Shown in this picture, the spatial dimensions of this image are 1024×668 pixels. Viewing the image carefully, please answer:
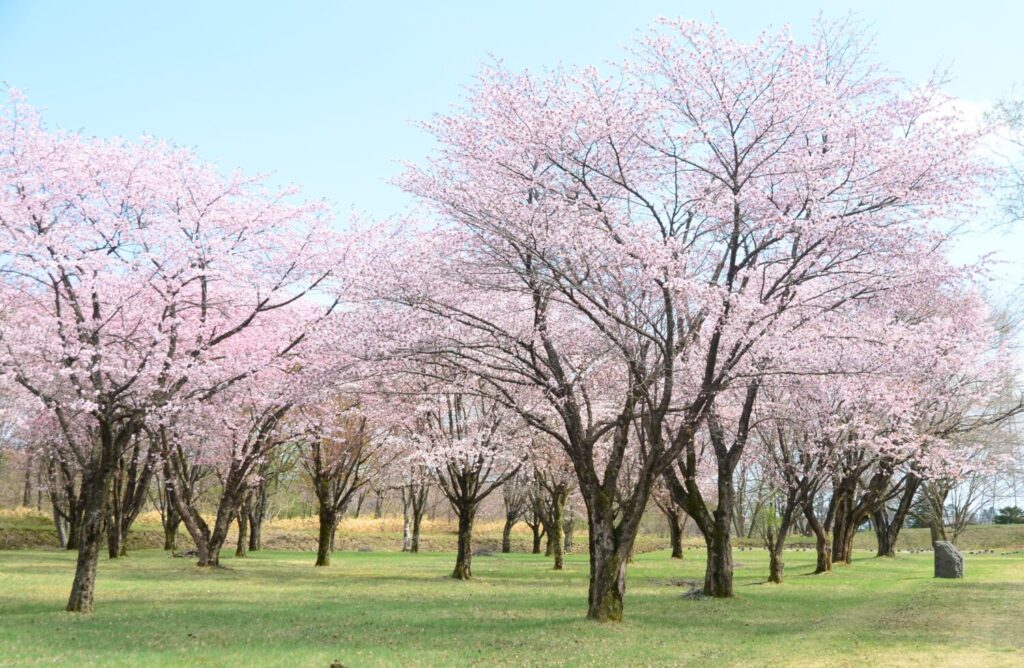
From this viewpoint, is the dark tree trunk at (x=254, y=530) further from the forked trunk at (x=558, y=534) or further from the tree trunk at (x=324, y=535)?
the forked trunk at (x=558, y=534)

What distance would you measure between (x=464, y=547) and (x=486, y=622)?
11141 mm

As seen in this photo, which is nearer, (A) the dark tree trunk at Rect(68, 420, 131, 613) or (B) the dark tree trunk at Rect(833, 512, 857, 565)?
(A) the dark tree trunk at Rect(68, 420, 131, 613)

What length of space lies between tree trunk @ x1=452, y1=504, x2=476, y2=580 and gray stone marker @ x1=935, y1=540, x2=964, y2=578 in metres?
14.2

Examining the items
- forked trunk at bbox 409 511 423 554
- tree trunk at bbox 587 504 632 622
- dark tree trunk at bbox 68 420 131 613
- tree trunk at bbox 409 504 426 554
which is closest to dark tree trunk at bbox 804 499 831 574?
tree trunk at bbox 587 504 632 622

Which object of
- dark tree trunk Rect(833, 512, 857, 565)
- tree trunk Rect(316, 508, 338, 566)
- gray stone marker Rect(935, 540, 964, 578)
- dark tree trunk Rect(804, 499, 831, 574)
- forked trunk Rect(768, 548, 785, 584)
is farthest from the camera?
dark tree trunk Rect(833, 512, 857, 565)

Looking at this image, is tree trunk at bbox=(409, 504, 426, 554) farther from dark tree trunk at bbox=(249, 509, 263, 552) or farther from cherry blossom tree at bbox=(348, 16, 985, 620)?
cherry blossom tree at bbox=(348, 16, 985, 620)

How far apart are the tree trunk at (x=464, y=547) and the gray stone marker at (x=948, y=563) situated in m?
14.2

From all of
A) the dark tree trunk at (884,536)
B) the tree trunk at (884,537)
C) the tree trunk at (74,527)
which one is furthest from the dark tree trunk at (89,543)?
the tree trunk at (884,537)

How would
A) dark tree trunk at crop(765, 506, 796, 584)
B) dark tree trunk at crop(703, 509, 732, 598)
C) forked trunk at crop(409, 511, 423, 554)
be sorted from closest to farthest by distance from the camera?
dark tree trunk at crop(703, 509, 732, 598)
dark tree trunk at crop(765, 506, 796, 584)
forked trunk at crop(409, 511, 423, 554)

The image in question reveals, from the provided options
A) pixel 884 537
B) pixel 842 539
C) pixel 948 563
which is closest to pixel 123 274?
pixel 948 563

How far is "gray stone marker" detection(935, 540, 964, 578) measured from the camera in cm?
2528

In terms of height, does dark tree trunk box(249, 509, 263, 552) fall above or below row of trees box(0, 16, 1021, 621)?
below

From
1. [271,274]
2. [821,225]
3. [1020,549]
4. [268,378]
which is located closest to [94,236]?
[271,274]

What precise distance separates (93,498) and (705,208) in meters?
12.1
